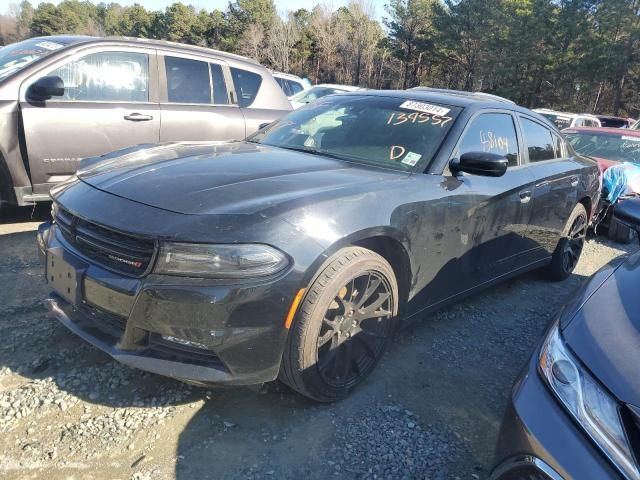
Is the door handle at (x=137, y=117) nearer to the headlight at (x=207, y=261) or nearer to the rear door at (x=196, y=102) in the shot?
the rear door at (x=196, y=102)

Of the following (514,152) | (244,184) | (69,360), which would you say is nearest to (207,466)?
(69,360)

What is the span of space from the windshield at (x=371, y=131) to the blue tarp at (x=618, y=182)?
4292 millimetres

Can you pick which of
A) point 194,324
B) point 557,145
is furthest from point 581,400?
point 557,145

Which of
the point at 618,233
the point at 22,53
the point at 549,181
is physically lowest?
the point at 618,233

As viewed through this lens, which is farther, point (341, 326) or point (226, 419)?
point (341, 326)

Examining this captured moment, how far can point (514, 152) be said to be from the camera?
373 cm

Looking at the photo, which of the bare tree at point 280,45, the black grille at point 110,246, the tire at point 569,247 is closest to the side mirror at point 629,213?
the tire at point 569,247

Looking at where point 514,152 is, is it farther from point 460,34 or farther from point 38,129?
point 460,34

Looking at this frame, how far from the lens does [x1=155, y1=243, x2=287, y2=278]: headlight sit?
79.7 inches

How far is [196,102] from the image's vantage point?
532cm

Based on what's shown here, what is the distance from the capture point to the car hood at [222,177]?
7.30 feet

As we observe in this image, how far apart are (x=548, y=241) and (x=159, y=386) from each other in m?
3.36

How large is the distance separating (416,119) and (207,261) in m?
1.84

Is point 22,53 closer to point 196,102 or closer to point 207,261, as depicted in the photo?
point 196,102
